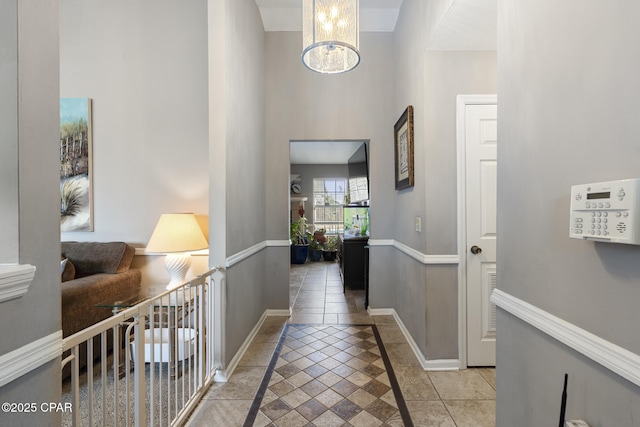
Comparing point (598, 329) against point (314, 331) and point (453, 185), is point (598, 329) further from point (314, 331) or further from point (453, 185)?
point (314, 331)

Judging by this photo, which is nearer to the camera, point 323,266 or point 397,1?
point 397,1

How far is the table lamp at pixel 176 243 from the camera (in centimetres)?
229

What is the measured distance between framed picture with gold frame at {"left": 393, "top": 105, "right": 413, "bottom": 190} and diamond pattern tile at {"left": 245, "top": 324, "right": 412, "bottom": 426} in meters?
1.55

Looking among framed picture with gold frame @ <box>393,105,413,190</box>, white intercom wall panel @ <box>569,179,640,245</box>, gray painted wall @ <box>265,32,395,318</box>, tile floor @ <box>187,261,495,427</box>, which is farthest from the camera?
gray painted wall @ <box>265,32,395,318</box>

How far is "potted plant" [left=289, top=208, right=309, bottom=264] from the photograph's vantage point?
6.84 meters

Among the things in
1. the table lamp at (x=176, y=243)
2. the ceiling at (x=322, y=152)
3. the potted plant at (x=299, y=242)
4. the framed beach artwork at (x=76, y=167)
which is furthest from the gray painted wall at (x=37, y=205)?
the potted plant at (x=299, y=242)

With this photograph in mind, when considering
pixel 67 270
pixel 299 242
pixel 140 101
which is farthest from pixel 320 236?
pixel 67 270

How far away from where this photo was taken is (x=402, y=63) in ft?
9.55

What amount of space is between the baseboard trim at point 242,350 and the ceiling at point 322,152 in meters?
3.01

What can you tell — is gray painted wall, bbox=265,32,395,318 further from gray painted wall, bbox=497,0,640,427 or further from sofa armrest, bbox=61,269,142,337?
gray painted wall, bbox=497,0,640,427

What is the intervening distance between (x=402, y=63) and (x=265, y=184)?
1932mm

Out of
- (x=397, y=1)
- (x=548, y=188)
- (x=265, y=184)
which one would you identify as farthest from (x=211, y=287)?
(x=397, y=1)

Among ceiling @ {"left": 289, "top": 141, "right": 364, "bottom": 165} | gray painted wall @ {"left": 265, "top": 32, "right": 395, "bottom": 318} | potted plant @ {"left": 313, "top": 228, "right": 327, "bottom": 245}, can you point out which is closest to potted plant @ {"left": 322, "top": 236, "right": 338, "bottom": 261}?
potted plant @ {"left": 313, "top": 228, "right": 327, "bottom": 245}

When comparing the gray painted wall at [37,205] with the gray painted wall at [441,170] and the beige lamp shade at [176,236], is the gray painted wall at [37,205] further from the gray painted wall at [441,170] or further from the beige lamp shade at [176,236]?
the gray painted wall at [441,170]
